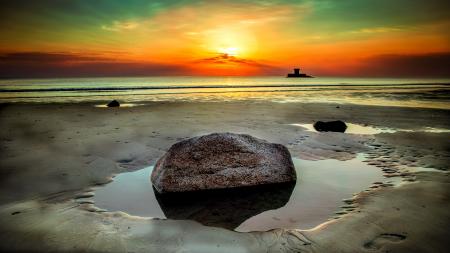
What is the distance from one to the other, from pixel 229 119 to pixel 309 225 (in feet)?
32.2

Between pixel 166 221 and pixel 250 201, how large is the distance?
51.7 inches

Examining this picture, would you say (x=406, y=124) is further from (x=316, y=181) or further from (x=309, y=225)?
(x=309, y=225)

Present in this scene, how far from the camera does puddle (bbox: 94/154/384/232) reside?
405 cm

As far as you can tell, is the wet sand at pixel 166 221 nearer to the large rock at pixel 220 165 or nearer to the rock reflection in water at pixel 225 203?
the rock reflection in water at pixel 225 203

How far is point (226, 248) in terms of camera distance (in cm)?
329

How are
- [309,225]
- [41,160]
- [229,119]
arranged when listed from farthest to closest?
[229,119]
[41,160]
[309,225]

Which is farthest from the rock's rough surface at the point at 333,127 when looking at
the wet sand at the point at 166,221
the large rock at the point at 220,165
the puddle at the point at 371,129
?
the large rock at the point at 220,165

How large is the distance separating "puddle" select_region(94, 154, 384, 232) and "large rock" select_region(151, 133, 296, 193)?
15 centimetres

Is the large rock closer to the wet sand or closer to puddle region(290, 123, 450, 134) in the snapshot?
the wet sand

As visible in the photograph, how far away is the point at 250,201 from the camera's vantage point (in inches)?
183

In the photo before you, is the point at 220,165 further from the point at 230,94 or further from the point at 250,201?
the point at 230,94

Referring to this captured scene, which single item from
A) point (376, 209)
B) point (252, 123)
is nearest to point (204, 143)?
point (376, 209)

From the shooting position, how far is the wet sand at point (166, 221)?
340 cm

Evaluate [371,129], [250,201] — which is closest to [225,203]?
[250,201]
